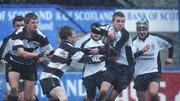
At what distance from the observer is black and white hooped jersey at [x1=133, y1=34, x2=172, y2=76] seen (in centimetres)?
1585

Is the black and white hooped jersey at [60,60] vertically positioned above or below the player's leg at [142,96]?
above

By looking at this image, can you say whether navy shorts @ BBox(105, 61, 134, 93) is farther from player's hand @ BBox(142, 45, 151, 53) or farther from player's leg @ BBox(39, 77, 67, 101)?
player's leg @ BBox(39, 77, 67, 101)

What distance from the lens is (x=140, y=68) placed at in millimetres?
15938

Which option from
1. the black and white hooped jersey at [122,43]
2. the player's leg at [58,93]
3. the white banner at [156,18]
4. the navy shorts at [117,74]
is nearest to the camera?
the player's leg at [58,93]

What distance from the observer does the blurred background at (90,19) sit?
56.2 feet

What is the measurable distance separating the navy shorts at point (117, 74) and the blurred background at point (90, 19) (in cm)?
170

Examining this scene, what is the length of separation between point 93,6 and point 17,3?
67.7 inches

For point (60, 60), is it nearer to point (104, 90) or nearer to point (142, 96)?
point (104, 90)

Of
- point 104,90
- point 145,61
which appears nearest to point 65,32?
point 104,90

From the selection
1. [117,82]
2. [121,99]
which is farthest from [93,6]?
[117,82]

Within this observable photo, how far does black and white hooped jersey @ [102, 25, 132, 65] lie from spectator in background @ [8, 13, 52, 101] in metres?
1.15

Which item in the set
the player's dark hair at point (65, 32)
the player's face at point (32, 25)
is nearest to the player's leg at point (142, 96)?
the player's dark hair at point (65, 32)

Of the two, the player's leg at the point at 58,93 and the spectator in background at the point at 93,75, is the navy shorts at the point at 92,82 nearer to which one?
the spectator in background at the point at 93,75

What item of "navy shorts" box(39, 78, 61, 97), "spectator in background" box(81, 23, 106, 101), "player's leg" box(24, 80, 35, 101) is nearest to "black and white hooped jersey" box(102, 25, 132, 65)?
"spectator in background" box(81, 23, 106, 101)
